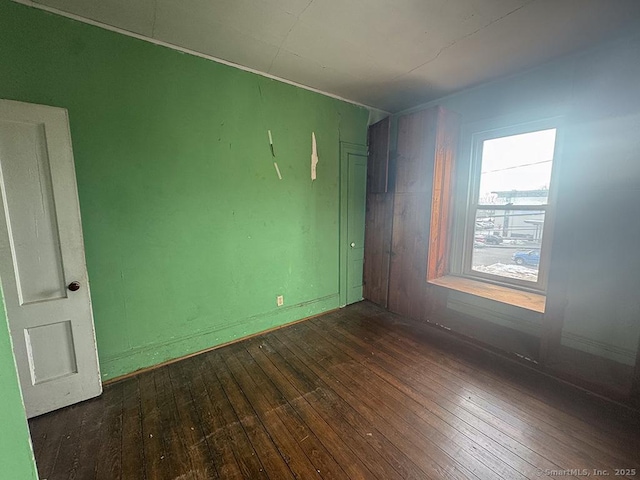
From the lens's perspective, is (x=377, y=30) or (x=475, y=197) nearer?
(x=377, y=30)

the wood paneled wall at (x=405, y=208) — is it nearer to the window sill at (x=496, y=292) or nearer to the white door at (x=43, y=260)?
the window sill at (x=496, y=292)

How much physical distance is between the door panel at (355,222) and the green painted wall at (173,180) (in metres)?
0.53

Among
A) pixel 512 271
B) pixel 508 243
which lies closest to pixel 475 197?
pixel 508 243

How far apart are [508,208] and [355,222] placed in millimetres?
1747

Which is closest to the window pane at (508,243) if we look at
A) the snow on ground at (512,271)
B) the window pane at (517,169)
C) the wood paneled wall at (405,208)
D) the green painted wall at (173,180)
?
the snow on ground at (512,271)

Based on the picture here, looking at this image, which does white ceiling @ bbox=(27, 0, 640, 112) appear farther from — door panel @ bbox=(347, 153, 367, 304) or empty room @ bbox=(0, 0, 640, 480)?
door panel @ bbox=(347, 153, 367, 304)

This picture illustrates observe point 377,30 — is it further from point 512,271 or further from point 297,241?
point 512,271

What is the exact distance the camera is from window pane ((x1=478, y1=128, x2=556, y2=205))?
8.14 feet

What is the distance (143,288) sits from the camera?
2.21 m

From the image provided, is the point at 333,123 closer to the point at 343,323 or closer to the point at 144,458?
the point at 343,323

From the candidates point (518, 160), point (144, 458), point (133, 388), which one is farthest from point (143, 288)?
point (518, 160)

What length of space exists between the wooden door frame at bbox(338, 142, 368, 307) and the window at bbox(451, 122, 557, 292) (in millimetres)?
1349

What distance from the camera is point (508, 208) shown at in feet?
8.95

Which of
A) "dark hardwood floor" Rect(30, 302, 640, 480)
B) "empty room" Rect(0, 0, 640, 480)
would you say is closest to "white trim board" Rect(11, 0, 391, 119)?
"empty room" Rect(0, 0, 640, 480)
